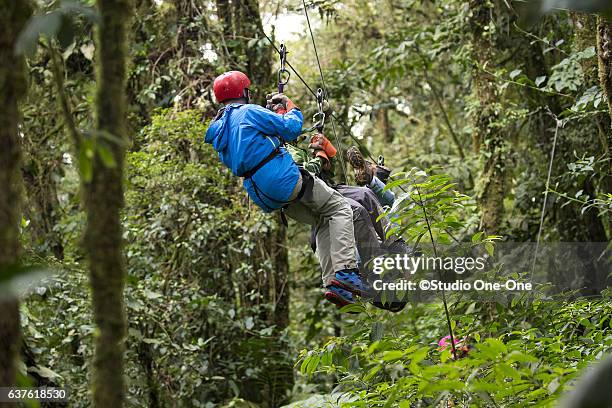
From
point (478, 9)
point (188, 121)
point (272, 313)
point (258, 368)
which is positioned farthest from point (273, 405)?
point (478, 9)

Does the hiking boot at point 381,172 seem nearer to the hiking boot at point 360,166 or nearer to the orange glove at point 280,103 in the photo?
the hiking boot at point 360,166

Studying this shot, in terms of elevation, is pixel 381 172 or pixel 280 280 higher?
pixel 381 172

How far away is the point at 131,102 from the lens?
866 cm

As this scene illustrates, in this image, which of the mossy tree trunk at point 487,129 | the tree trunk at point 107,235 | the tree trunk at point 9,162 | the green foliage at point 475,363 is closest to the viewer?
the tree trunk at point 9,162

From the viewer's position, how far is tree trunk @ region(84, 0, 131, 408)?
1.48 meters

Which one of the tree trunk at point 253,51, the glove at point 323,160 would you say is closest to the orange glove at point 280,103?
the glove at point 323,160

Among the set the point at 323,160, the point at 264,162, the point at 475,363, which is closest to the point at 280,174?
the point at 264,162

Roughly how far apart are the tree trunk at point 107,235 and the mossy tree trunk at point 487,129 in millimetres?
5720

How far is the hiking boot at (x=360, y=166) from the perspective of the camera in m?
5.29

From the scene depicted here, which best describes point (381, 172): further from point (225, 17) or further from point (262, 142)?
point (225, 17)

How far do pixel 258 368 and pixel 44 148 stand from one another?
3206mm

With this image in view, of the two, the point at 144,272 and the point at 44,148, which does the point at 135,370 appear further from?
the point at 44,148

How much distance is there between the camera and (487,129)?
7051 millimetres

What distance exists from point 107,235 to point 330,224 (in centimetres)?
360
